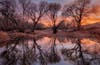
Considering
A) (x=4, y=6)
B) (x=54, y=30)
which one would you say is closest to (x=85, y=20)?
(x=54, y=30)

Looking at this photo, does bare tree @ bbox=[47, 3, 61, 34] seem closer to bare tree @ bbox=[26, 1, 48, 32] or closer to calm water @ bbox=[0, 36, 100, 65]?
bare tree @ bbox=[26, 1, 48, 32]

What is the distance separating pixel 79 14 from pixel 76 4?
11.6 feet

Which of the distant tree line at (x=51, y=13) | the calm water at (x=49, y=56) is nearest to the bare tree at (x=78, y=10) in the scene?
the distant tree line at (x=51, y=13)

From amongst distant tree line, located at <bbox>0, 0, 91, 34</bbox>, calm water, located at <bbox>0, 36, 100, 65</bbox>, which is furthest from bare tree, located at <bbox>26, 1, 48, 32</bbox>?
calm water, located at <bbox>0, 36, 100, 65</bbox>

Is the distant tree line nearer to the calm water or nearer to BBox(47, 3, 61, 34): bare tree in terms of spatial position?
BBox(47, 3, 61, 34): bare tree

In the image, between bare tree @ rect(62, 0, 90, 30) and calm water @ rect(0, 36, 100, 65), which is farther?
bare tree @ rect(62, 0, 90, 30)

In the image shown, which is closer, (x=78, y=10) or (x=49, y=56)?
(x=49, y=56)

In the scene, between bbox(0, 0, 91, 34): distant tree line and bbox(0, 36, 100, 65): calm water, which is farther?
bbox(0, 0, 91, 34): distant tree line

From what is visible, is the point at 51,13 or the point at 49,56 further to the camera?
the point at 51,13

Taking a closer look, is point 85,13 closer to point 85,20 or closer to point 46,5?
point 85,20

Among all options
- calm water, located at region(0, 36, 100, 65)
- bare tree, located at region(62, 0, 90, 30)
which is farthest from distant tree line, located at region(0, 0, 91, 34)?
calm water, located at region(0, 36, 100, 65)

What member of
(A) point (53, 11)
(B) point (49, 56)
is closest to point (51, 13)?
(A) point (53, 11)

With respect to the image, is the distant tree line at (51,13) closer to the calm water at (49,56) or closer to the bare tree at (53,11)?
the bare tree at (53,11)

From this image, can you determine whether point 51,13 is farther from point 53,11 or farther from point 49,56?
point 49,56
